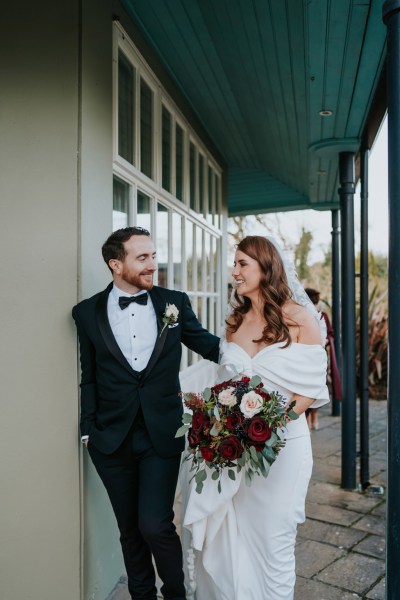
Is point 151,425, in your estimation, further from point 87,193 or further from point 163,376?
point 87,193

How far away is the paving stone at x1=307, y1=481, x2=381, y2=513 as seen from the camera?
4.49 metres

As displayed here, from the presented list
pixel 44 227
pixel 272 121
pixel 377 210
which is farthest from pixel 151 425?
pixel 377 210

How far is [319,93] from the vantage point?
3.86 meters

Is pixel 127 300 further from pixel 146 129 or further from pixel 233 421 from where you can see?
pixel 146 129

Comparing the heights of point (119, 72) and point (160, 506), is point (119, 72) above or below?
above

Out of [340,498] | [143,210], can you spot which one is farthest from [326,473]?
[143,210]

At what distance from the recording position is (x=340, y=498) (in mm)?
4672

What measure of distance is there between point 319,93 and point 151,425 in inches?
106

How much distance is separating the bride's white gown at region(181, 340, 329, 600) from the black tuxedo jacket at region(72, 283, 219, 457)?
283mm

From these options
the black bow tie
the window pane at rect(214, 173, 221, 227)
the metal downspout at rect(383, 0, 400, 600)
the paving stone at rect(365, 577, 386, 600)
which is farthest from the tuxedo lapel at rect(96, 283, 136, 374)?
the window pane at rect(214, 173, 221, 227)

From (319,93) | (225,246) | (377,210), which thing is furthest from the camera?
(377,210)

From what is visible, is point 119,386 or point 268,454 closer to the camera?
point 268,454

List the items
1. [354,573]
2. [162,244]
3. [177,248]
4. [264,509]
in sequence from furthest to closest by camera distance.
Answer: [177,248] < [162,244] < [354,573] < [264,509]

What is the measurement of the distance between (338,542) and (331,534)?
143 mm
